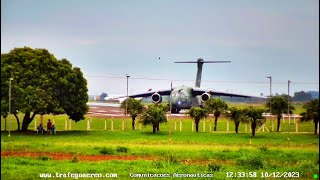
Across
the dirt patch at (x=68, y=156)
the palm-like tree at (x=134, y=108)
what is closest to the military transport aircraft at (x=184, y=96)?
the palm-like tree at (x=134, y=108)

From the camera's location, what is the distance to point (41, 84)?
35.5 metres

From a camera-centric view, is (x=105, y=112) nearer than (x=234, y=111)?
No

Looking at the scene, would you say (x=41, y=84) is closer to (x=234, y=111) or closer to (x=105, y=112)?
(x=234, y=111)

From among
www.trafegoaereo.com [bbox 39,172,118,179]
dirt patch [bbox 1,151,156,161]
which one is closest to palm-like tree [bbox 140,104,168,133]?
dirt patch [bbox 1,151,156,161]

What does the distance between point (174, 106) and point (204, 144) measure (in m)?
33.2

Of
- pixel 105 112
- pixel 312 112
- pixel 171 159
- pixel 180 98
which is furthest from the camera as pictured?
pixel 105 112

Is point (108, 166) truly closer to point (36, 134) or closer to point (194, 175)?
point (194, 175)

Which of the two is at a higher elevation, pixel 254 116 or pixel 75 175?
pixel 254 116

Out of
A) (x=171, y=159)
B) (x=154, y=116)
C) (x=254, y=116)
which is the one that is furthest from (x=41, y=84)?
(x=171, y=159)

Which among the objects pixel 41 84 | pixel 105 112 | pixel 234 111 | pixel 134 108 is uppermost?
pixel 41 84

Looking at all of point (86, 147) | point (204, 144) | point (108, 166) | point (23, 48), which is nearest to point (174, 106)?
point (23, 48)

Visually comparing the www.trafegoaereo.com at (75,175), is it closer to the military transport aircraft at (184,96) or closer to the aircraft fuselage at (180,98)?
the military transport aircraft at (184,96)

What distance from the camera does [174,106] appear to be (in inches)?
2486

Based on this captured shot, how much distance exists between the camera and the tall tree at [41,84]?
34375 mm
